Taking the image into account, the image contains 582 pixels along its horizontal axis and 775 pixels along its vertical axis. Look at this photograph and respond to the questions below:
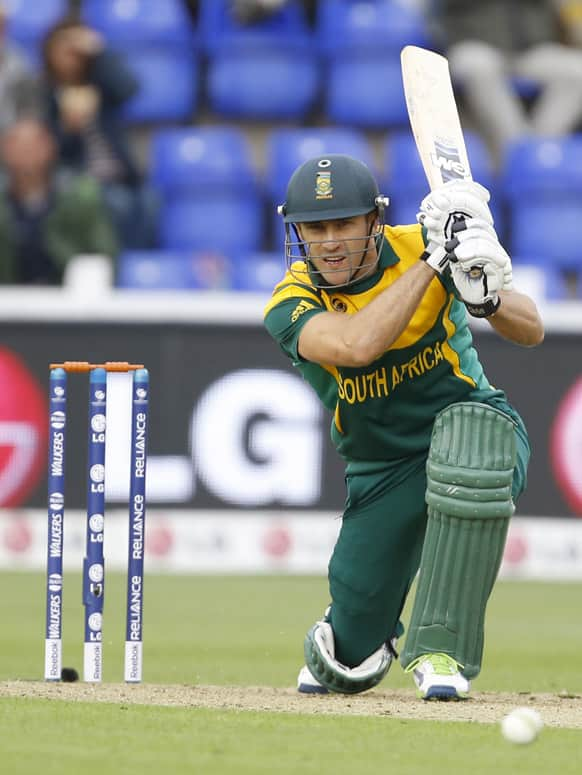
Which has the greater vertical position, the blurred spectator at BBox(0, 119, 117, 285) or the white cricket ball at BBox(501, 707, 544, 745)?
the blurred spectator at BBox(0, 119, 117, 285)

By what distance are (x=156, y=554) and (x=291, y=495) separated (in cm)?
78

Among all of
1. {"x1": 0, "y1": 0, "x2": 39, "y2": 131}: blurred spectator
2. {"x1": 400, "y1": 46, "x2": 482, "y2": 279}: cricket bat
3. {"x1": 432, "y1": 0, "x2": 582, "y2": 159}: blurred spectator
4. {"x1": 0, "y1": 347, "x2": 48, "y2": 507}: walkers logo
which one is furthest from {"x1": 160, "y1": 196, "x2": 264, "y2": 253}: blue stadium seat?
{"x1": 400, "y1": 46, "x2": 482, "y2": 279}: cricket bat

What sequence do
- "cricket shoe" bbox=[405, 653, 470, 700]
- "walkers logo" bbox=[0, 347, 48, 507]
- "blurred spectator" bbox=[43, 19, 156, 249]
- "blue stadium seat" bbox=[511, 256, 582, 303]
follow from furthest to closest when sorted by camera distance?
"blurred spectator" bbox=[43, 19, 156, 249]
"walkers logo" bbox=[0, 347, 48, 507]
"blue stadium seat" bbox=[511, 256, 582, 303]
"cricket shoe" bbox=[405, 653, 470, 700]

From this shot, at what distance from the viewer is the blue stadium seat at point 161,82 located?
1116 centimetres

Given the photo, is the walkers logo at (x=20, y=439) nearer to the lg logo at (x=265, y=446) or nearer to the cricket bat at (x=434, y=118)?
the lg logo at (x=265, y=446)

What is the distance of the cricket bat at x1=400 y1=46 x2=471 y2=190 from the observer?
15.5 ft

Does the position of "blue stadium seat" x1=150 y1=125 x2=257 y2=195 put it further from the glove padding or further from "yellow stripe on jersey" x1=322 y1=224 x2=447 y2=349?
the glove padding

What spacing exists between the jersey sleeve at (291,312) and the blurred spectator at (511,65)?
6727 millimetres

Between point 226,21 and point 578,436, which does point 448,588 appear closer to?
point 578,436

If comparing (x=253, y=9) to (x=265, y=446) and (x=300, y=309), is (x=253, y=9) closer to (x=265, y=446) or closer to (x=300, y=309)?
(x=265, y=446)

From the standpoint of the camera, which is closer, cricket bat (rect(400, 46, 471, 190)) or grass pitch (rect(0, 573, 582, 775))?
grass pitch (rect(0, 573, 582, 775))

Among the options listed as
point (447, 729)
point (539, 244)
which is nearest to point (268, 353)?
point (539, 244)

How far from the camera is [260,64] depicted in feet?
36.7

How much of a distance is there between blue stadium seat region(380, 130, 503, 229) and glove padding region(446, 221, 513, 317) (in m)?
6.06
